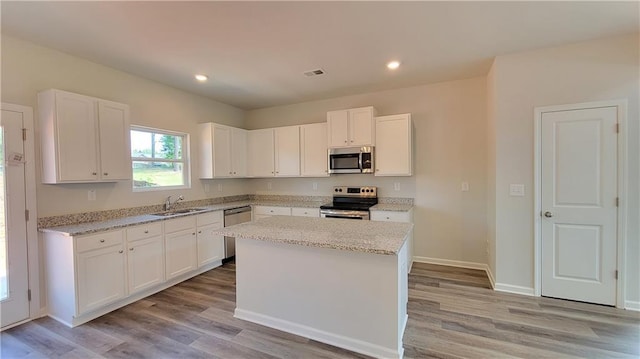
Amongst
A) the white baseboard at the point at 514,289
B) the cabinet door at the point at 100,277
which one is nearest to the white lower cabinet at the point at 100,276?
the cabinet door at the point at 100,277

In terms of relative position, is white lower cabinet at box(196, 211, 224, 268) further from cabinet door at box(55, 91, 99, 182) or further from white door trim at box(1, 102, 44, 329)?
white door trim at box(1, 102, 44, 329)

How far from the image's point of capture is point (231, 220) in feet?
14.4

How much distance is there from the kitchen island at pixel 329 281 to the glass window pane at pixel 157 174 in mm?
2003

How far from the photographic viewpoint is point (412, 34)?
2588 millimetres

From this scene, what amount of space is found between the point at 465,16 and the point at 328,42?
3.97ft

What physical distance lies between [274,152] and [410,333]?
3564 millimetres

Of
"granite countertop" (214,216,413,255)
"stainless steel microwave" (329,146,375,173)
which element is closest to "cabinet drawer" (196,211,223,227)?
"granite countertop" (214,216,413,255)

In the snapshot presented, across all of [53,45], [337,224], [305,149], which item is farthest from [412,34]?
[53,45]

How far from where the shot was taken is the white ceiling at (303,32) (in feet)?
7.13

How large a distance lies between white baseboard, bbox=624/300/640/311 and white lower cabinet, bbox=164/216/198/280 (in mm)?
4874

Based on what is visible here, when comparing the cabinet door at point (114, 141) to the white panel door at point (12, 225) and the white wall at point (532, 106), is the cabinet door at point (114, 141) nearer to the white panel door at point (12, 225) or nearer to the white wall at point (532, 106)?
the white panel door at point (12, 225)

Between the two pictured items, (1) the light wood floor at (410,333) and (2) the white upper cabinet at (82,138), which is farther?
(2) the white upper cabinet at (82,138)

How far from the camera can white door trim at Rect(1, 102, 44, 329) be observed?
2641 mm

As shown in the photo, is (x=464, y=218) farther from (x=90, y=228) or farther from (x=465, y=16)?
(x=90, y=228)
